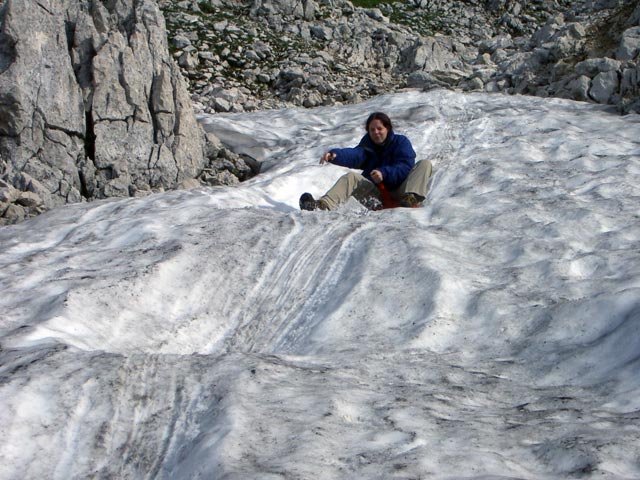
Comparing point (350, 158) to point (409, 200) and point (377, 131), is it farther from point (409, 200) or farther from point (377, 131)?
point (409, 200)

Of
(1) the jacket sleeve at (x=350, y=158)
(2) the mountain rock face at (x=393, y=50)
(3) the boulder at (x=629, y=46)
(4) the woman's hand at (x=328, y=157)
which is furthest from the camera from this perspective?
(2) the mountain rock face at (x=393, y=50)

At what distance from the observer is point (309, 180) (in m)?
10.5

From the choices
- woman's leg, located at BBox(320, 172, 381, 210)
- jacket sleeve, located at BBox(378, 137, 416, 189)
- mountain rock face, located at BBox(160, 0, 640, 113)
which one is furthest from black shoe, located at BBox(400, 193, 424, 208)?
mountain rock face, located at BBox(160, 0, 640, 113)

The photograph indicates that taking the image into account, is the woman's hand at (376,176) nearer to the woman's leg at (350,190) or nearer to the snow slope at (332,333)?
the woman's leg at (350,190)

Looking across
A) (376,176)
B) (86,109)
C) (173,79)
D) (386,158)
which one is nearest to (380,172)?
(376,176)

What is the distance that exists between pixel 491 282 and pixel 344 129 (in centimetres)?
745

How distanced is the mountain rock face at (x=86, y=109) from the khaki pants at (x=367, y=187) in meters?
3.43

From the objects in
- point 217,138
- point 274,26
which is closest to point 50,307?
point 217,138

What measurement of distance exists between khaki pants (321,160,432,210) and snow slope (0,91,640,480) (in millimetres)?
241

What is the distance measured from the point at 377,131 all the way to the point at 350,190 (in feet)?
3.08

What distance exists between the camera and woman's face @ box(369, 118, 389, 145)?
9.13 m

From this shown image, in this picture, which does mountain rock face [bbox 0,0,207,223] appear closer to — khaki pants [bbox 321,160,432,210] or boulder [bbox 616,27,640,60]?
Result: khaki pants [bbox 321,160,432,210]

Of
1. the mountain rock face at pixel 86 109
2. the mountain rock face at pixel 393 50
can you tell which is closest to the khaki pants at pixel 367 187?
the mountain rock face at pixel 86 109

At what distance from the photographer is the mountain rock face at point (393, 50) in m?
15.9
